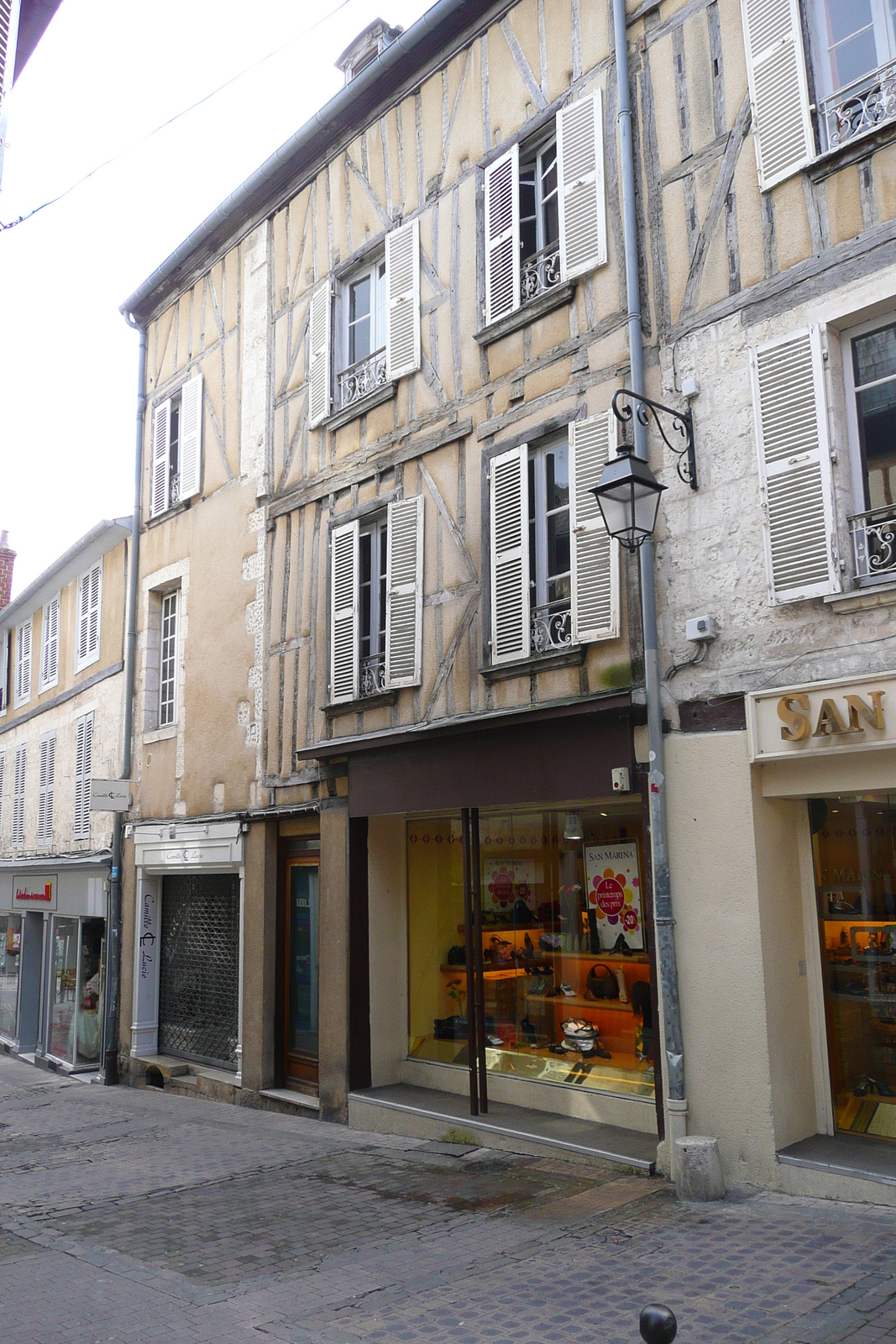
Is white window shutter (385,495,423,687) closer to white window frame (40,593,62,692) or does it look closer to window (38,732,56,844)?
window (38,732,56,844)

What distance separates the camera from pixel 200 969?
11.9 meters

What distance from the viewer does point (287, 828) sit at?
10.5 meters

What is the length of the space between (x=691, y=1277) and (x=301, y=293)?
953cm

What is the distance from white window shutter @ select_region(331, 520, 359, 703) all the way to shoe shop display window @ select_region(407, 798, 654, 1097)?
1.44 metres

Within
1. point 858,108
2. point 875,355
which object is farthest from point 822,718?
point 858,108

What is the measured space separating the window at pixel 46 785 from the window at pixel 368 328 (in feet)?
29.1

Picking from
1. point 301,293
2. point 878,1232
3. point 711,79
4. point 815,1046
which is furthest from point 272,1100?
point 711,79

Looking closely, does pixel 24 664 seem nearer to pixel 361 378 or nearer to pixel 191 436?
pixel 191 436

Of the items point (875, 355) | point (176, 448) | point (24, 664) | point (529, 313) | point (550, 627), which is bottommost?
point (550, 627)

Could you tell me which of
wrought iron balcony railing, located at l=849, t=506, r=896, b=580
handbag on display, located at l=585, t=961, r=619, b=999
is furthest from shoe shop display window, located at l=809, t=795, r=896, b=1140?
handbag on display, located at l=585, t=961, r=619, b=999

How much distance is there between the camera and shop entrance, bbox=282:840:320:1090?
9930 mm

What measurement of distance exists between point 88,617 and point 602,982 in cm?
1067

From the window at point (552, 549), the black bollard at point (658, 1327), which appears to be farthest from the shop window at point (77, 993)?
the black bollard at point (658, 1327)

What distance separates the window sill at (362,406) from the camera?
9.48 metres
